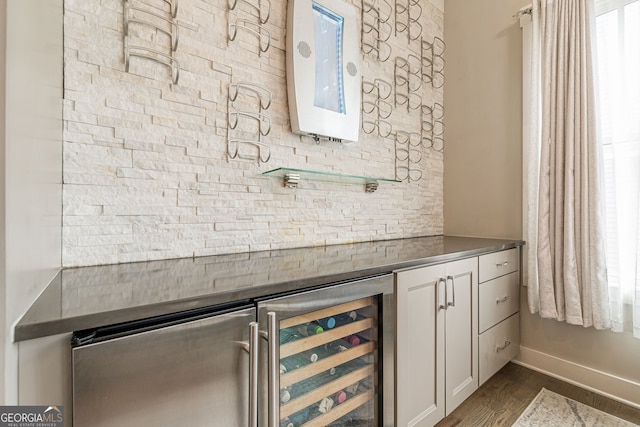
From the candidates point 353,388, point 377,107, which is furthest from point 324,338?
point 377,107

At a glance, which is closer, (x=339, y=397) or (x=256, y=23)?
(x=339, y=397)

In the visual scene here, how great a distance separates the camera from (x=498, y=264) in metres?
1.84

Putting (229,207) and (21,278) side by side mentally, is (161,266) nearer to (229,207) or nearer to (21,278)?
(229,207)

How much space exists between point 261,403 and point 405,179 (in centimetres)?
173

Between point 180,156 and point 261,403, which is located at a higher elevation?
point 180,156

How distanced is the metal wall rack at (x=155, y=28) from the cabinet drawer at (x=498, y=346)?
2.08 meters

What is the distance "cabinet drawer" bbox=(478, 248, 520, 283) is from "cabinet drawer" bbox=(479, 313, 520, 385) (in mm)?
321

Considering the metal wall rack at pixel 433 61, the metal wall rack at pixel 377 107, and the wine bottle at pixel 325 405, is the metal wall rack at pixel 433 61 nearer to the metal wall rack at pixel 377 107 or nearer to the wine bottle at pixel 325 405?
the metal wall rack at pixel 377 107

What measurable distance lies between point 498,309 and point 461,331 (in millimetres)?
475

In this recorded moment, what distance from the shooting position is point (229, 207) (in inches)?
53.9

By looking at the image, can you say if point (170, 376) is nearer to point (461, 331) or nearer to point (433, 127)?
point (461, 331)

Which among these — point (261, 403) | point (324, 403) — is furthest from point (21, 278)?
point (324, 403)

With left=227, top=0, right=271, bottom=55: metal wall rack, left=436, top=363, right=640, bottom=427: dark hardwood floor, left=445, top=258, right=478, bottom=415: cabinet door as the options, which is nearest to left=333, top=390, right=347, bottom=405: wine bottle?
left=445, top=258, right=478, bottom=415: cabinet door

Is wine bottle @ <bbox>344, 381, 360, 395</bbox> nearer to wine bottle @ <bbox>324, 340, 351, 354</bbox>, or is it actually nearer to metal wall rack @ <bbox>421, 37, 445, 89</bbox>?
wine bottle @ <bbox>324, 340, 351, 354</bbox>
